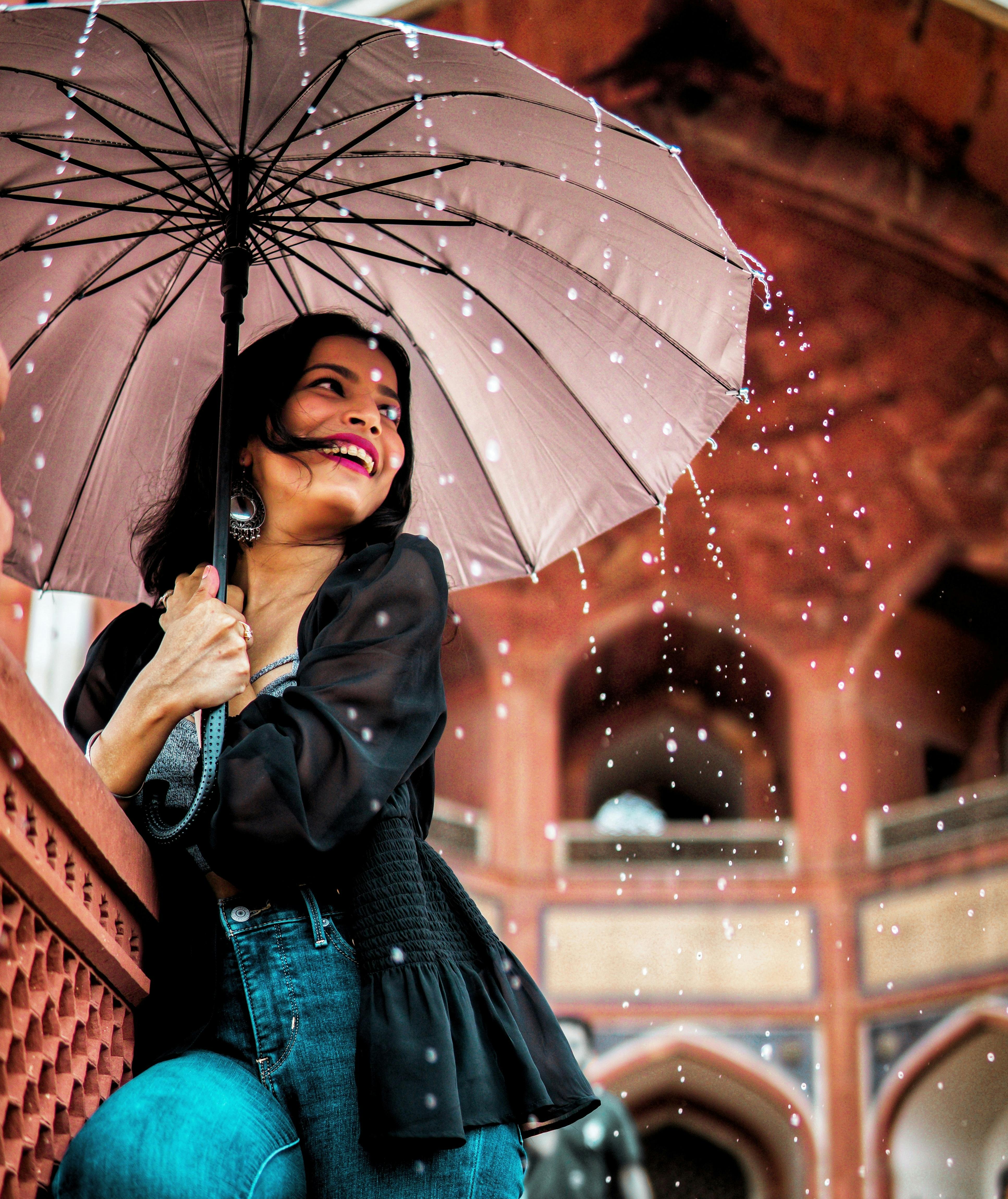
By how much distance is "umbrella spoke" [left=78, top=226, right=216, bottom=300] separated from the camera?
176 cm

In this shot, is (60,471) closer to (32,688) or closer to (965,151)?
(32,688)

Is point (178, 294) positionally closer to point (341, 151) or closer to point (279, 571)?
point (341, 151)

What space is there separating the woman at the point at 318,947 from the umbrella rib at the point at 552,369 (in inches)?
24.3

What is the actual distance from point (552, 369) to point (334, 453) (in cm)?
51

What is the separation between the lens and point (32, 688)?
0.95 meters

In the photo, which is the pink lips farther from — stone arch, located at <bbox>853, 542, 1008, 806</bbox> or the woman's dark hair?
stone arch, located at <bbox>853, 542, 1008, 806</bbox>

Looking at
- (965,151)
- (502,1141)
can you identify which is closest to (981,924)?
(965,151)

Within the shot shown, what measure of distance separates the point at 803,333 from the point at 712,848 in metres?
3.34

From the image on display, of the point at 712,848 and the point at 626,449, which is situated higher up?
the point at 712,848

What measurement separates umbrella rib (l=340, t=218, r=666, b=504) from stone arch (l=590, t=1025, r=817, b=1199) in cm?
699

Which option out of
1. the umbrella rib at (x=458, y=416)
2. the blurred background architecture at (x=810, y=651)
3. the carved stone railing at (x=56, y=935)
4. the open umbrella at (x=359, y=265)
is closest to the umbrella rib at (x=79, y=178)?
the open umbrella at (x=359, y=265)

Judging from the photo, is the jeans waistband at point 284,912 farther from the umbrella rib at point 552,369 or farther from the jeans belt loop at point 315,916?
the umbrella rib at point 552,369

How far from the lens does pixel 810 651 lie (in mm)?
9320

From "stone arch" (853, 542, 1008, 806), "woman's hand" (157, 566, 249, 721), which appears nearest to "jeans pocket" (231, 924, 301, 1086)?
"woman's hand" (157, 566, 249, 721)
